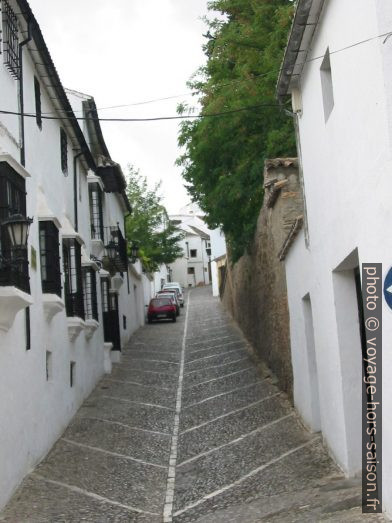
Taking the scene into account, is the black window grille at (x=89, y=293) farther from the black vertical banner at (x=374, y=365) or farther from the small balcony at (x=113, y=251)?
the black vertical banner at (x=374, y=365)

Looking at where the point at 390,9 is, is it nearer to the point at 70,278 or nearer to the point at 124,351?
the point at 70,278

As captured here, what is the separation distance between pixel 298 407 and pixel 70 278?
18.1ft

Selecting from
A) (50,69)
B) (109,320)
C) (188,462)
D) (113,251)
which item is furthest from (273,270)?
(109,320)

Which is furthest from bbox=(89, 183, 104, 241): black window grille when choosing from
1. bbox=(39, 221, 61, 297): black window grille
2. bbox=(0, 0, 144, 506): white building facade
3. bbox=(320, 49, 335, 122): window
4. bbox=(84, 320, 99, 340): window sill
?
bbox=(320, 49, 335, 122): window

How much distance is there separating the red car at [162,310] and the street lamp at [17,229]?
2479 centimetres

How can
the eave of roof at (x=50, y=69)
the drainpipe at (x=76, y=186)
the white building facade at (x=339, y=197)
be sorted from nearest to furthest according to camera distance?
the white building facade at (x=339, y=197), the eave of roof at (x=50, y=69), the drainpipe at (x=76, y=186)

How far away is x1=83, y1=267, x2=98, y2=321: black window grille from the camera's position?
685 inches

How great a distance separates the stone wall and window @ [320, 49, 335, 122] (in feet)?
9.64

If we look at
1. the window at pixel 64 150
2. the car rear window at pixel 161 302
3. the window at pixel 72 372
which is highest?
the window at pixel 64 150

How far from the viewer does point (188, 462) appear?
36.7ft

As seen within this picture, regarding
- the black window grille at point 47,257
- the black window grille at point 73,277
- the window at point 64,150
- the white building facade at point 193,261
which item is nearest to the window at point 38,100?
the black window grille at point 47,257

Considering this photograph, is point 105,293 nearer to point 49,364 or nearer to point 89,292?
point 89,292

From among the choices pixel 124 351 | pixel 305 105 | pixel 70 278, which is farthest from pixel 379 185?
pixel 124 351

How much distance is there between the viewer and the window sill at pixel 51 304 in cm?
1253
